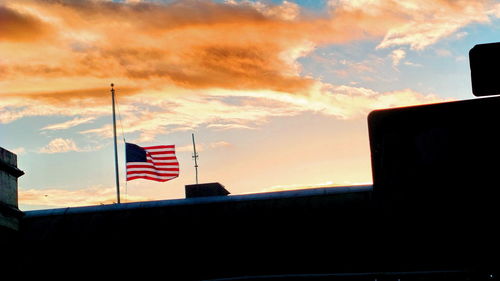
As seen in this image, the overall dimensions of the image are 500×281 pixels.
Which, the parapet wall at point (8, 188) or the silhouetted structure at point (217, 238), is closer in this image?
the parapet wall at point (8, 188)

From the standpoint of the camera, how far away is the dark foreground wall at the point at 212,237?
17531 millimetres

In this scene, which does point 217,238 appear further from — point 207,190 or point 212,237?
point 207,190

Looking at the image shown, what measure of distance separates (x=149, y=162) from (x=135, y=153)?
810 millimetres

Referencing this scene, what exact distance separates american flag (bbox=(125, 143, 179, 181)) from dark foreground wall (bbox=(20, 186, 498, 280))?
633 cm

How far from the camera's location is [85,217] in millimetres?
20641

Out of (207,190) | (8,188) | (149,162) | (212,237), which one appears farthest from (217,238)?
(149,162)

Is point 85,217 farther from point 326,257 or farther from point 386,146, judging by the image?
point 386,146

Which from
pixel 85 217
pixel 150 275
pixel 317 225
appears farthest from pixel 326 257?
pixel 85 217

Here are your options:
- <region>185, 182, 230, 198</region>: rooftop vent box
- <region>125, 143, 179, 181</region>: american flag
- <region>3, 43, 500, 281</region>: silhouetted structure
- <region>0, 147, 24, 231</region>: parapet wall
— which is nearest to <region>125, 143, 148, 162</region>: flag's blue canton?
<region>125, 143, 179, 181</region>: american flag

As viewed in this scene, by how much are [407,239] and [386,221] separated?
0.61ft

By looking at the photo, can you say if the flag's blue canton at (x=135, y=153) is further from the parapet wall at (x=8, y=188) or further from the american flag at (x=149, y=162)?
the parapet wall at (x=8, y=188)

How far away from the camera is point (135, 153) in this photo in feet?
89.1

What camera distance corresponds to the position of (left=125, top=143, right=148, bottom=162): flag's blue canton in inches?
1070

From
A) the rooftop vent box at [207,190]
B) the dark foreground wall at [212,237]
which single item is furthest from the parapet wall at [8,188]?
the rooftop vent box at [207,190]
